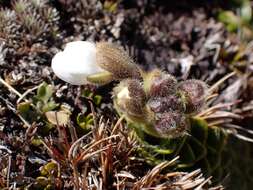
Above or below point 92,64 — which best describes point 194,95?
below

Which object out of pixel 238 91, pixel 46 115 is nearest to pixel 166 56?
pixel 238 91

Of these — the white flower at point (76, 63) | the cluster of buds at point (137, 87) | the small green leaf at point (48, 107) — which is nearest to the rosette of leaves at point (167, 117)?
the cluster of buds at point (137, 87)

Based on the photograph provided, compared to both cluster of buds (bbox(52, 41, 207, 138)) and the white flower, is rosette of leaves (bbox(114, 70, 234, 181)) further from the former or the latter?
the white flower

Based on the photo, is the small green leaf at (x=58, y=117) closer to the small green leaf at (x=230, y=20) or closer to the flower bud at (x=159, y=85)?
the flower bud at (x=159, y=85)

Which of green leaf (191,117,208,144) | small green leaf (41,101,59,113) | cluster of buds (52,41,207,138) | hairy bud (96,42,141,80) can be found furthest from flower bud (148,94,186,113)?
small green leaf (41,101,59,113)

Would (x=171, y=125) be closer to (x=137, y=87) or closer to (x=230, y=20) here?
(x=137, y=87)

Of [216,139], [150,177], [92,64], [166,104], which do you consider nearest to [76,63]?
[92,64]

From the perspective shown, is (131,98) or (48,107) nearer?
(131,98)

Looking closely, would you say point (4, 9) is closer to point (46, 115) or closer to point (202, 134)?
point (46, 115)
